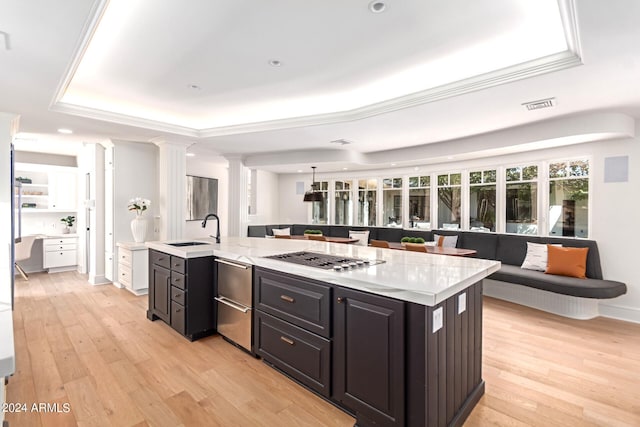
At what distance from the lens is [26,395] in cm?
225

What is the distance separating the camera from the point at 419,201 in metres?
6.68

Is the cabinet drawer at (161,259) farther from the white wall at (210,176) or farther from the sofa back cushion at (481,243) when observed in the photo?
the sofa back cushion at (481,243)

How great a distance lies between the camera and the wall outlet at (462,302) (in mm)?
1957

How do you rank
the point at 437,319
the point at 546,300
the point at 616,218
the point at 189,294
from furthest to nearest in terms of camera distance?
the point at 546,300 → the point at 616,218 → the point at 189,294 → the point at 437,319

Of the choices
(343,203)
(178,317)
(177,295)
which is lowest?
(178,317)

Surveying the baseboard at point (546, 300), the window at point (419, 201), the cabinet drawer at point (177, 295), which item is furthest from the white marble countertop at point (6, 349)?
the window at point (419, 201)

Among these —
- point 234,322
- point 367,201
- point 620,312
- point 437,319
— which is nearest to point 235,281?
point 234,322

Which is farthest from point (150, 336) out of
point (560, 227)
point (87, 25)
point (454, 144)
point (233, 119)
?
point (560, 227)

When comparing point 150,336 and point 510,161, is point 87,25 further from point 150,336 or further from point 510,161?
point 510,161

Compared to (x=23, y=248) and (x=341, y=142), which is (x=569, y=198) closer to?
(x=341, y=142)

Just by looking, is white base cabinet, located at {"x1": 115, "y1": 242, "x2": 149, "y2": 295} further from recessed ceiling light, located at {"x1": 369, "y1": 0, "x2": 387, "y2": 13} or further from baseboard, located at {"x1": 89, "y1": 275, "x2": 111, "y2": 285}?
recessed ceiling light, located at {"x1": 369, "y1": 0, "x2": 387, "y2": 13}

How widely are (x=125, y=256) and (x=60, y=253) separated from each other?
2522 millimetres

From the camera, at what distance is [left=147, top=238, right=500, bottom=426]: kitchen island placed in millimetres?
1677

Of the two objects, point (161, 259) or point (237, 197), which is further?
point (237, 197)
